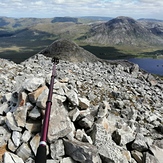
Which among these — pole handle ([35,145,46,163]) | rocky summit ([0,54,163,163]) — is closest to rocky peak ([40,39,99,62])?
rocky summit ([0,54,163,163])

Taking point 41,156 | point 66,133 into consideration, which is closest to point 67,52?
point 66,133

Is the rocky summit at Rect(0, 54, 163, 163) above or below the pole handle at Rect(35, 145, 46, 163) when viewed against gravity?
below

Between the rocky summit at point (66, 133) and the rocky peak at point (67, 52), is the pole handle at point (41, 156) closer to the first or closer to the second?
the rocky summit at point (66, 133)

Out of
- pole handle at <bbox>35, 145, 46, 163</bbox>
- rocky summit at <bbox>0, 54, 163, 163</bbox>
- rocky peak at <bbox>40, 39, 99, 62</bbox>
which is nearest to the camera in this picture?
pole handle at <bbox>35, 145, 46, 163</bbox>

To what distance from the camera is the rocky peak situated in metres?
35.9

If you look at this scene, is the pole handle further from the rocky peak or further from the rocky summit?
the rocky peak

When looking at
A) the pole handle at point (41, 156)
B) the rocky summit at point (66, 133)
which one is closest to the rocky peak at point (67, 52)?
the rocky summit at point (66, 133)

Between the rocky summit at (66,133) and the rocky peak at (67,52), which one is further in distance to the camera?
the rocky peak at (67,52)

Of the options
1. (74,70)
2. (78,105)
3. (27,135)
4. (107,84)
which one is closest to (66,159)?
(27,135)

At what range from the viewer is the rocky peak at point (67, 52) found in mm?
35862

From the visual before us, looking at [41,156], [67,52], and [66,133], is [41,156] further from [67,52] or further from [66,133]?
[67,52]

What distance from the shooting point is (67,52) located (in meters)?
36.7

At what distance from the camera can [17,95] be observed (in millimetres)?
12680

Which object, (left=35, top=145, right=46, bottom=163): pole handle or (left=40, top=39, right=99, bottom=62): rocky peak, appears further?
(left=40, top=39, right=99, bottom=62): rocky peak
